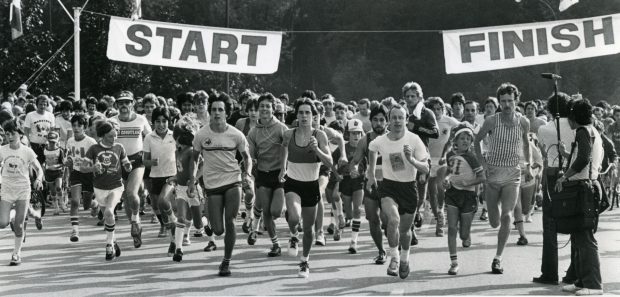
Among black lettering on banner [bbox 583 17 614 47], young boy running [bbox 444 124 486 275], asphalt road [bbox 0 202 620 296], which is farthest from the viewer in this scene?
black lettering on banner [bbox 583 17 614 47]

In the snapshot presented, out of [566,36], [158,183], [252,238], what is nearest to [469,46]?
[566,36]

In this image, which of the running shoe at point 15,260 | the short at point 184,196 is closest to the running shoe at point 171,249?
the short at point 184,196

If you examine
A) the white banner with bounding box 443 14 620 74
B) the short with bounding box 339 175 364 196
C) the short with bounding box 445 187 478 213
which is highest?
the white banner with bounding box 443 14 620 74

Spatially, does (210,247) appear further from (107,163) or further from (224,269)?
(224,269)

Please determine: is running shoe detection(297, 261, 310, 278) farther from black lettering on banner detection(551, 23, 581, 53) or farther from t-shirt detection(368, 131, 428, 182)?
black lettering on banner detection(551, 23, 581, 53)

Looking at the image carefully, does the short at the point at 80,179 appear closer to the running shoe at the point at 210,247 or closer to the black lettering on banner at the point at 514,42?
the running shoe at the point at 210,247

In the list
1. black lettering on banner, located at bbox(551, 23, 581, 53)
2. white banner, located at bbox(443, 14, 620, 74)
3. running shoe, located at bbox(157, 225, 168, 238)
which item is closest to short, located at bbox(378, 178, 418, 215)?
running shoe, located at bbox(157, 225, 168, 238)

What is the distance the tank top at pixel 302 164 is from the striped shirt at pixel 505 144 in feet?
6.44

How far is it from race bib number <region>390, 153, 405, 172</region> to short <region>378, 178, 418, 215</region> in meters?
0.15

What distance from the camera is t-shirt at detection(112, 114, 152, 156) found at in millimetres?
12898

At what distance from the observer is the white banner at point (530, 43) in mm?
14445

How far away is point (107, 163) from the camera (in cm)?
1135

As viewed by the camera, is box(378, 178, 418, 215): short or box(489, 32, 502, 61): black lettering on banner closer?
box(378, 178, 418, 215): short

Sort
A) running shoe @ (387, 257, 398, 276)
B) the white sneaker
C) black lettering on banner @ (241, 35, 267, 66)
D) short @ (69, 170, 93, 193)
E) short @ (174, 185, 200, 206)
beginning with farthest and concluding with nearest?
black lettering on banner @ (241, 35, 267, 66), short @ (69, 170, 93, 193), short @ (174, 185, 200, 206), running shoe @ (387, 257, 398, 276), the white sneaker
